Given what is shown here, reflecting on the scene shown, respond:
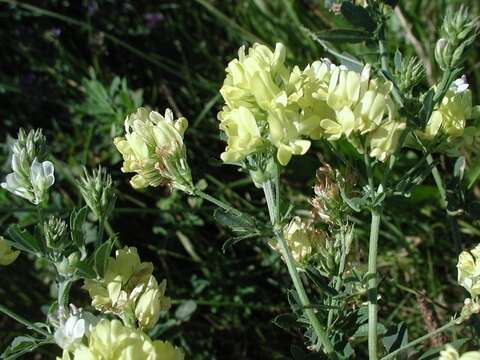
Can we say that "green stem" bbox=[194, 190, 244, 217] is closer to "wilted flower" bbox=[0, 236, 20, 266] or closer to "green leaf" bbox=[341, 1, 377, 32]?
"wilted flower" bbox=[0, 236, 20, 266]

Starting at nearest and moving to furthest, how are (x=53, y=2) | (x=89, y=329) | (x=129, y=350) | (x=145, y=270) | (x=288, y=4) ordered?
1. (x=129, y=350)
2. (x=89, y=329)
3. (x=145, y=270)
4. (x=288, y=4)
5. (x=53, y=2)

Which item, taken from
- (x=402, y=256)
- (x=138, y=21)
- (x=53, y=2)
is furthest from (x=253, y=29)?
(x=402, y=256)

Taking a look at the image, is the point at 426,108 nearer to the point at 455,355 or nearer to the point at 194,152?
the point at 455,355

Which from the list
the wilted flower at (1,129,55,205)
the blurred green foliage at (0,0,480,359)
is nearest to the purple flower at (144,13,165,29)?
the blurred green foliage at (0,0,480,359)

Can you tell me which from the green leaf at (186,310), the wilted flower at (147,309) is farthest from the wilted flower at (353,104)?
the green leaf at (186,310)

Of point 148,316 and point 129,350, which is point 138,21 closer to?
point 148,316

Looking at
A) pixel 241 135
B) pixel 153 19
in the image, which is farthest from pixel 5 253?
pixel 153 19

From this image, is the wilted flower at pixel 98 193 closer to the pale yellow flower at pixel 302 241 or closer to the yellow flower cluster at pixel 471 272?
the pale yellow flower at pixel 302 241
